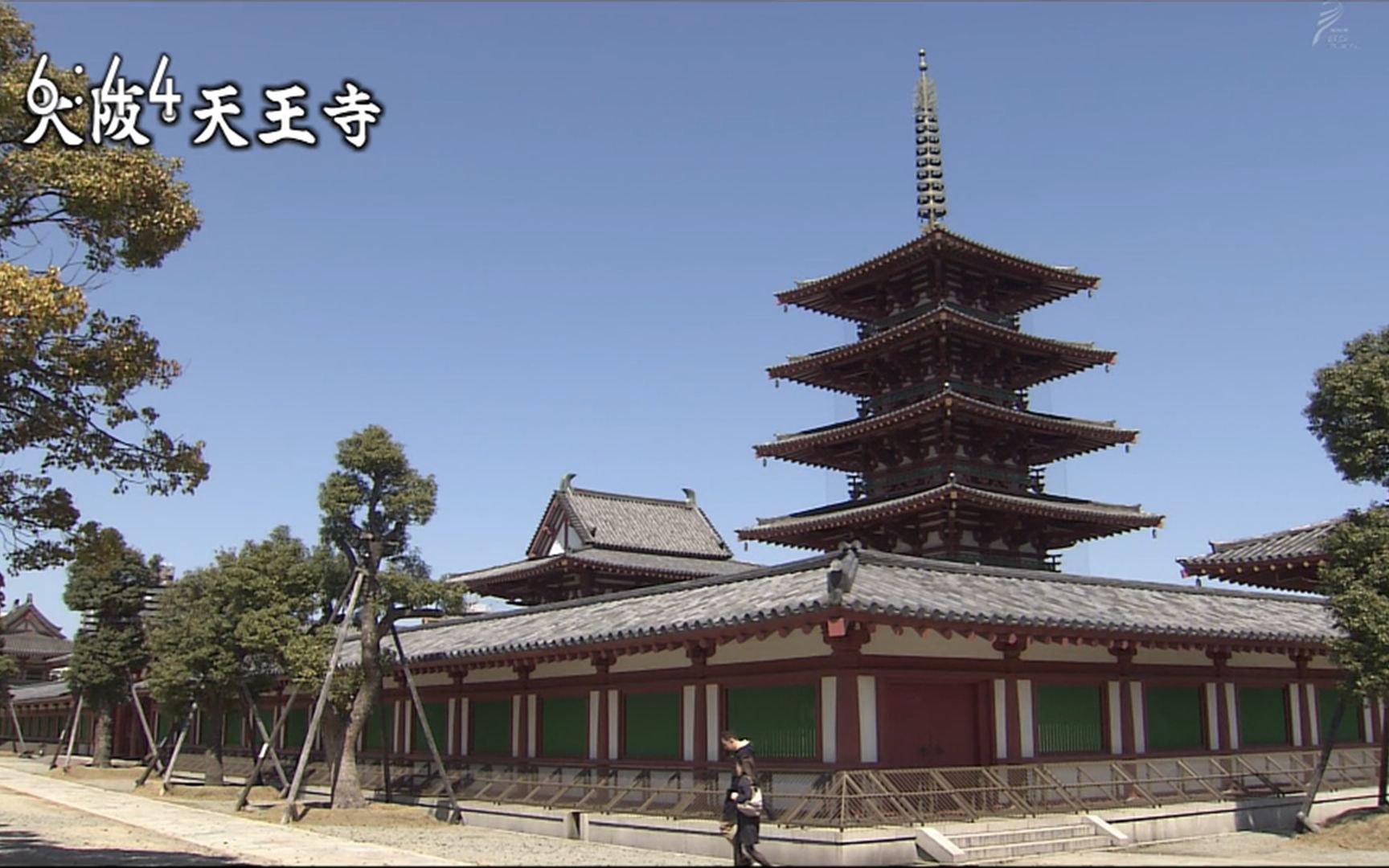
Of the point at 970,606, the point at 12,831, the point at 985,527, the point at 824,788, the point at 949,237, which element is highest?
the point at 949,237

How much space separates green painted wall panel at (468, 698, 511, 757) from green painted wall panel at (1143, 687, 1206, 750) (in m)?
14.0

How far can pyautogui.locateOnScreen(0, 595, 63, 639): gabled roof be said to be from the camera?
83.6 metres

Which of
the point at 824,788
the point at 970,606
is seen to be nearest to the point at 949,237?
the point at 970,606

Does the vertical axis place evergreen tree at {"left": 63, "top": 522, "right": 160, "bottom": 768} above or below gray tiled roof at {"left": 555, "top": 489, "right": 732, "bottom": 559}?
below

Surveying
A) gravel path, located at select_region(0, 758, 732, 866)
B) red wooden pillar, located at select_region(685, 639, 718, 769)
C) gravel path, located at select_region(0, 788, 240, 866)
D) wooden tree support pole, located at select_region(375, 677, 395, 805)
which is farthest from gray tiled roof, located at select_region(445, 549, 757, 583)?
red wooden pillar, located at select_region(685, 639, 718, 769)

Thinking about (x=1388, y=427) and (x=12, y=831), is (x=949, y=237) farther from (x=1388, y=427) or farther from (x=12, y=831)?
(x=12, y=831)

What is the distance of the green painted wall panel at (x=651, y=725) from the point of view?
22141 mm

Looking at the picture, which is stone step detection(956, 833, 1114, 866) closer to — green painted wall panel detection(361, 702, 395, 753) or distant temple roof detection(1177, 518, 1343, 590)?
distant temple roof detection(1177, 518, 1343, 590)

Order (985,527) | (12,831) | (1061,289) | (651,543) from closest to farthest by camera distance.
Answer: (12,831), (985,527), (1061,289), (651,543)

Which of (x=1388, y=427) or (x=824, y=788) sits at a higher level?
Result: (x=1388, y=427)

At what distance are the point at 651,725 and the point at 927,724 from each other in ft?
18.4

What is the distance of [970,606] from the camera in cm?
1927

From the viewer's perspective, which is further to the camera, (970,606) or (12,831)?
(12,831)

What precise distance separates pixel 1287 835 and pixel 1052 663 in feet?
17.2
